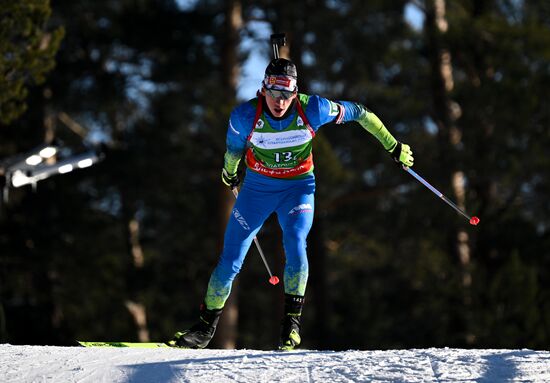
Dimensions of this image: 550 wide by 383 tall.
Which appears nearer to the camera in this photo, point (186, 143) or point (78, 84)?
point (78, 84)

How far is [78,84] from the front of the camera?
19.3 m

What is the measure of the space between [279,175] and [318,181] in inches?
396

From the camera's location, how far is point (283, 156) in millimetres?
5852

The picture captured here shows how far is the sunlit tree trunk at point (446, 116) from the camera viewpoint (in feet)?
51.1

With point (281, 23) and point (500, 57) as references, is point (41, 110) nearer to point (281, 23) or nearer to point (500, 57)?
point (281, 23)

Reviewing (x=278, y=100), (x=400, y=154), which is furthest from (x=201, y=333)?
(x=400, y=154)

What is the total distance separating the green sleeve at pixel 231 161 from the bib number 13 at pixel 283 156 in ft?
1.07

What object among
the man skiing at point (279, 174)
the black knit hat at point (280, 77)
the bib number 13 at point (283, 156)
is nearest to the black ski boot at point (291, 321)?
the man skiing at point (279, 174)

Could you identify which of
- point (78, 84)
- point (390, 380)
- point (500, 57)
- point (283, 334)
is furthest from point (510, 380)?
point (78, 84)

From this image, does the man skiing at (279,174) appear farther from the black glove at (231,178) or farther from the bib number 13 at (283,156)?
the black glove at (231,178)

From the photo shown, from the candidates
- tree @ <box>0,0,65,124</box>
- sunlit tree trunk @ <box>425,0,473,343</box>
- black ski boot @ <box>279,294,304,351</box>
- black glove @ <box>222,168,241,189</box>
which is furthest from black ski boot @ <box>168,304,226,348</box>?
sunlit tree trunk @ <box>425,0,473,343</box>

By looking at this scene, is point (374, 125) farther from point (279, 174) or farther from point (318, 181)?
point (318, 181)

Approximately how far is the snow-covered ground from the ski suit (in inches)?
25.3

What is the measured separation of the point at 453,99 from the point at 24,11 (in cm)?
853
